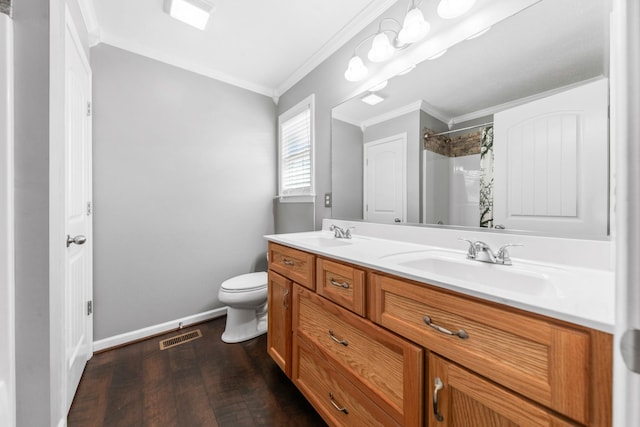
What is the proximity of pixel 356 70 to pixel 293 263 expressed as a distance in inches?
51.9

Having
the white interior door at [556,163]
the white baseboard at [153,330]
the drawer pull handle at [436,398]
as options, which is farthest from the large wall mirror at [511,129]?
the white baseboard at [153,330]

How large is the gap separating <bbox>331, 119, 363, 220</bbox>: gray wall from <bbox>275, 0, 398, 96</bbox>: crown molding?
1.85 ft

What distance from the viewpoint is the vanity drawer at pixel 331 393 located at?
0.92 m

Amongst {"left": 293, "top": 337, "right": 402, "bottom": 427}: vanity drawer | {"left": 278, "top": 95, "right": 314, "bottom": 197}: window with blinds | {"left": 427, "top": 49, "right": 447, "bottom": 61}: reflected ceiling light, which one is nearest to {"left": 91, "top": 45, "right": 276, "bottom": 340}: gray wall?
{"left": 278, "top": 95, "right": 314, "bottom": 197}: window with blinds

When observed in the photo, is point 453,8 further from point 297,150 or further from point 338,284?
point 297,150

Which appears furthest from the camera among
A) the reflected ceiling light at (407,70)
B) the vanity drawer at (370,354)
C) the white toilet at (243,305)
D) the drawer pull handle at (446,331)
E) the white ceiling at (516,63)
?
the white toilet at (243,305)

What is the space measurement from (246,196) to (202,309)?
1136 millimetres

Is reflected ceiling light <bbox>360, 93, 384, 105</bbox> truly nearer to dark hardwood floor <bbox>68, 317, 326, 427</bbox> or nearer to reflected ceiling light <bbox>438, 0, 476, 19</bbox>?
reflected ceiling light <bbox>438, 0, 476, 19</bbox>

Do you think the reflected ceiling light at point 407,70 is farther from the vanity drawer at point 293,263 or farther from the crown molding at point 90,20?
the crown molding at point 90,20

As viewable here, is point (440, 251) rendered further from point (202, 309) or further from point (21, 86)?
point (202, 309)

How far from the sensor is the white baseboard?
5.88 ft

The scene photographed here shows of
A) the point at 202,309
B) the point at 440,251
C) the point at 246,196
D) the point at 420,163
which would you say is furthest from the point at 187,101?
the point at 440,251

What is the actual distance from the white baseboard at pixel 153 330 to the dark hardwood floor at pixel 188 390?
6 cm

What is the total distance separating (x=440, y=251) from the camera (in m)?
1.15
